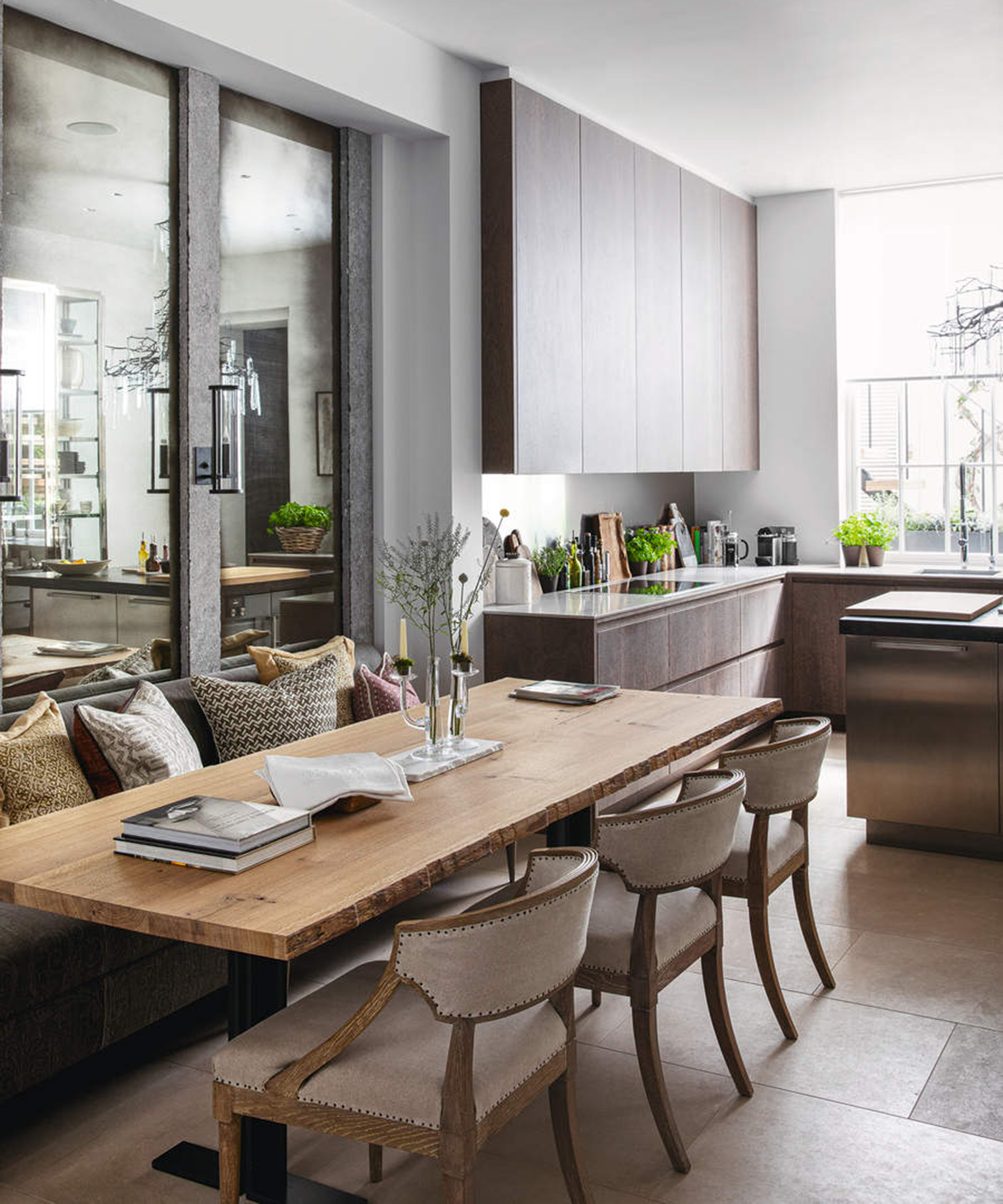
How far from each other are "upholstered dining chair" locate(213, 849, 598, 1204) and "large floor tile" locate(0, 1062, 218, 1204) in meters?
0.51

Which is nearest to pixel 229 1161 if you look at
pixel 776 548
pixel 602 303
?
pixel 602 303

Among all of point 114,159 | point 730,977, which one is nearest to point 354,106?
point 114,159

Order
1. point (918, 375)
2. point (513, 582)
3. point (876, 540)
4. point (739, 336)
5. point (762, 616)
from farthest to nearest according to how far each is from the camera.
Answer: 1. point (918, 375)
2. point (739, 336)
3. point (876, 540)
4. point (762, 616)
5. point (513, 582)

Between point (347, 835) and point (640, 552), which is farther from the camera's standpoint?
point (640, 552)

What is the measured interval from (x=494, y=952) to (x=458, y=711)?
125 centimetres

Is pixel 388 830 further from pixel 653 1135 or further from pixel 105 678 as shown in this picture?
pixel 105 678

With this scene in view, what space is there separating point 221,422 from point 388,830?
1995mm

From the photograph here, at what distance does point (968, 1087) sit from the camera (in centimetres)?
282

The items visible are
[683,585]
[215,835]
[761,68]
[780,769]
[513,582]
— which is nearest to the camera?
[215,835]

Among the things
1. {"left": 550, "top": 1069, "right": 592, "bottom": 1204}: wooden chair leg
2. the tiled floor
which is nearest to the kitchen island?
the tiled floor

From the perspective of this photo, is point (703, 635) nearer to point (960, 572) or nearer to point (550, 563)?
point (550, 563)

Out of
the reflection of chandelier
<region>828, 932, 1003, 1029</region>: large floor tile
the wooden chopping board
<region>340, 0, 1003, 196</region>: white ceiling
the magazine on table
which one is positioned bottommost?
<region>828, 932, 1003, 1029</region>: large floor tile

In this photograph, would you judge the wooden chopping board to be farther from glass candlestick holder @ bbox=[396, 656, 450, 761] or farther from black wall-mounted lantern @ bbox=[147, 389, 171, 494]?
black wall-mounted lantern @ bbox=[147, 389, 171, 494]

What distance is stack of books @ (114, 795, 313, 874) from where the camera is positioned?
7.07ft
